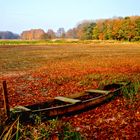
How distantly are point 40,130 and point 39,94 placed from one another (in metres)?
7.14

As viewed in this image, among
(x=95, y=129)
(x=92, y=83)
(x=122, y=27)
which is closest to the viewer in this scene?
(x=95, y=129)

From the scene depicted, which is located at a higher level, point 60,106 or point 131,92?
point 60,106

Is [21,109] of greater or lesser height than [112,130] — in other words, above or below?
above

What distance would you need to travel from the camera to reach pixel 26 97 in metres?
14.6

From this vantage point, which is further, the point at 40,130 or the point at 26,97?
the point at 26,97

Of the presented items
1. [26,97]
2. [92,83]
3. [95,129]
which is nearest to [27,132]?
[95,129]

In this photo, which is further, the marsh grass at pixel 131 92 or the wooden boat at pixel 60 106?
the marsh grass at pixel 131 92

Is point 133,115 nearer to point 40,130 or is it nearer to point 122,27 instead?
point 40,130

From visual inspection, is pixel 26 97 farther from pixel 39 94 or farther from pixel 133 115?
pixel 133 115

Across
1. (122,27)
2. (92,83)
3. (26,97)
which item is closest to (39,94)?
(26,97)

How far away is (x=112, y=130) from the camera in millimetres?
9375

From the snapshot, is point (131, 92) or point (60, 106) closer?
point (60, 106)

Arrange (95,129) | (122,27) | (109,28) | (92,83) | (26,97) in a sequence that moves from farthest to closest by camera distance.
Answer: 1. (109,28)
2. (122,27)
3. (92,83)
4. (26,97)
5. (95,129)

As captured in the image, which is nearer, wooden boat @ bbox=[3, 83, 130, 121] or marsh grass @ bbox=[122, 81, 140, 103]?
wooden boat @ bbox=[3, 83, 130, 121]
